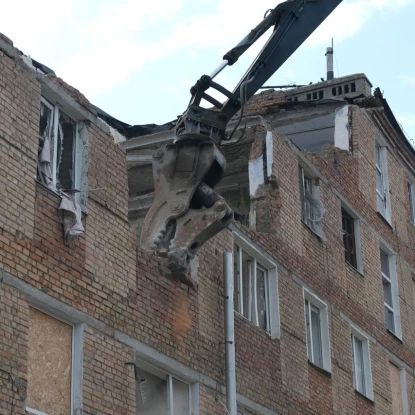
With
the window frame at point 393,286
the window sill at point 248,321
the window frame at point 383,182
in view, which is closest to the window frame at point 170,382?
the window sill at point 248,321

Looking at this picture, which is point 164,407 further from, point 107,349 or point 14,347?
point 14,347

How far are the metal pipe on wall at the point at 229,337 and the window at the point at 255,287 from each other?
0.92 metres

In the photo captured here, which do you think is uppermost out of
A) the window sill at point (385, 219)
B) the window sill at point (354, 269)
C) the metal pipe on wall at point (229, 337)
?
the window sill at point (385, 219)

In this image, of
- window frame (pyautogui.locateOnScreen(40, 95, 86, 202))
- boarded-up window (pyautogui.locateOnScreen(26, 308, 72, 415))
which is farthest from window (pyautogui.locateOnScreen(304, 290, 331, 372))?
boarded-up window (pyautogui.locateOnScreen(26, 308, 72, 415))

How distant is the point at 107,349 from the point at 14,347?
188 centimetres

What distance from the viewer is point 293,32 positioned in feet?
63.6

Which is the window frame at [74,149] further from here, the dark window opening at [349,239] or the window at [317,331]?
the dark window opening at [349,239]

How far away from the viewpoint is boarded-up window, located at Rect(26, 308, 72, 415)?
43.3ft

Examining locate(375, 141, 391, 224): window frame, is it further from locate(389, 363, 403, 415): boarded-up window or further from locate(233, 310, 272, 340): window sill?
locate(233, 310, 272, 340): window sill

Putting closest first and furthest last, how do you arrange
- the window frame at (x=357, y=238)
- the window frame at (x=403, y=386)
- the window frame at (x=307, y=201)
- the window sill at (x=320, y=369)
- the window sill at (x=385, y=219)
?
the window sill at (x=320, y=369) → the window frame at (x=307, y=201) → the window frame at (x=357, y=238) → the window frame at (x=403, y=386) → the window sill at (x=385, y=219)

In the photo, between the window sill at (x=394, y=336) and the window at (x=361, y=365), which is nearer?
the window at (x=361, y=365)

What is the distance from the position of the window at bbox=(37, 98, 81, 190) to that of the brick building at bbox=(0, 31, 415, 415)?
21 mm

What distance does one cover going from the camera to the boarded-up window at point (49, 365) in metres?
13.2

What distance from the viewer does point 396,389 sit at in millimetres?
24031
